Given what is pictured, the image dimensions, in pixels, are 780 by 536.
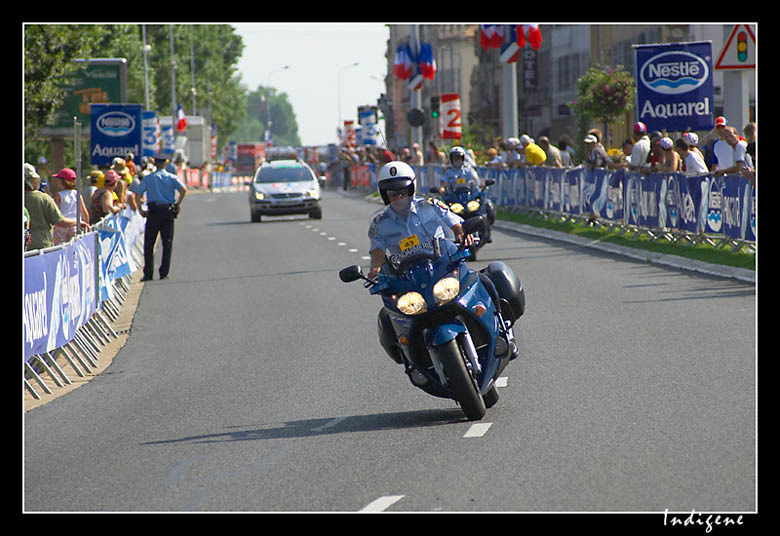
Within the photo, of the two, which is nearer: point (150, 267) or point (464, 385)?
point (464, 385)

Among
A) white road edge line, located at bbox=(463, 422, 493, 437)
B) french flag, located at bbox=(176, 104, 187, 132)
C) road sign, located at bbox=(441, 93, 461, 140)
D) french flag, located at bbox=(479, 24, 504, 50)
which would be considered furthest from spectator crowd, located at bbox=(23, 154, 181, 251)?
french flag, located at bbox=(176, 104, 187, 132)

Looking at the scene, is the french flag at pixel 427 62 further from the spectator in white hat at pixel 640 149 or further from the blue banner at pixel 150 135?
the spectator in white hat at pixel 640 149

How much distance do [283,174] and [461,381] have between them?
30.6 meters

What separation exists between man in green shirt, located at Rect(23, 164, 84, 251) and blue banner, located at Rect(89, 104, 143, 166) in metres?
20.4

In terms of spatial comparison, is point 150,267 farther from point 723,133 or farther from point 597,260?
point 723,133

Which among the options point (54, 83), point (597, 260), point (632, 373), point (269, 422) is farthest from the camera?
point (54, 83)

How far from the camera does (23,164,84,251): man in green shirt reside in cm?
1498

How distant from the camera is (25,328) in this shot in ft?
37.1

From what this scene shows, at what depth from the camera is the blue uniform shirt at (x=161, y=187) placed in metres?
22.1

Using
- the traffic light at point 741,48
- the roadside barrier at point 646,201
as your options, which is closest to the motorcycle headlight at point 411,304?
the roadside barrier at point 646,201

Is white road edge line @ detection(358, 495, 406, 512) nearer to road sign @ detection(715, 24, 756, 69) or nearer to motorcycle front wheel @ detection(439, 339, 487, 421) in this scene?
motorcycle front wheel @ detection(439, 339, 487, 421)

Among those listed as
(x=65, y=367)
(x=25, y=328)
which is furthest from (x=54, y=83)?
(x=25, y=328)

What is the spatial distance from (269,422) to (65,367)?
4579 mm

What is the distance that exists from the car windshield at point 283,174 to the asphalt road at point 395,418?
21.2 m
